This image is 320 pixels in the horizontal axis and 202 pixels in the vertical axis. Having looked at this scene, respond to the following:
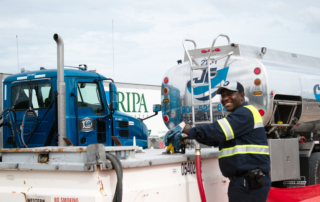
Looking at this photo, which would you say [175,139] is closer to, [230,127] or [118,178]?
[230,127]

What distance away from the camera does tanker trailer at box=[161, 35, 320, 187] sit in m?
6.24

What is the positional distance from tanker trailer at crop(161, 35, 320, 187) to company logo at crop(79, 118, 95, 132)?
152 centimetres

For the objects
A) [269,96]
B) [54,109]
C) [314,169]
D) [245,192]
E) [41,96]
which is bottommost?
[314,169]

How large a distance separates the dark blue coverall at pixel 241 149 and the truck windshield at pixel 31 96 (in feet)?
14.3

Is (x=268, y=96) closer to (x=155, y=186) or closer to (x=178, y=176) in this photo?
(x=178, y=176)

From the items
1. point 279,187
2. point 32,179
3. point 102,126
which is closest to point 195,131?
point 32,179

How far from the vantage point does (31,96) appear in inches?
295

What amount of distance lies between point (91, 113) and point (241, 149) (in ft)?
15.0

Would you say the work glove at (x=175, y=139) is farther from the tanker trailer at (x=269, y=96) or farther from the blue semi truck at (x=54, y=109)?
the blue semi truck at (x=54, y=109)

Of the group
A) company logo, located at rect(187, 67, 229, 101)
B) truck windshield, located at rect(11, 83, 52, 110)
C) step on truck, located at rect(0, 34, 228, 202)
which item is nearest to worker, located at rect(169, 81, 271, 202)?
step on truck, located at rect(0, 34, 228, 202)

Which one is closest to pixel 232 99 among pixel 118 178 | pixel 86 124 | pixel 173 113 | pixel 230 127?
pixel 230 127

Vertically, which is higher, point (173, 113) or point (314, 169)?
point (173, 113)

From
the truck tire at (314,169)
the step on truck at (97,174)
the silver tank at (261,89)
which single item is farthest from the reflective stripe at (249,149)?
the truck tire at (314,169)

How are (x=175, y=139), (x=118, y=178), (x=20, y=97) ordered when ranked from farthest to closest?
(x=20, y=97)
(x=175, y=139)
(x=118, y=178)
